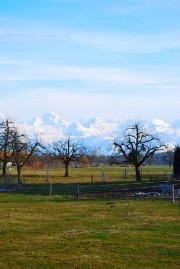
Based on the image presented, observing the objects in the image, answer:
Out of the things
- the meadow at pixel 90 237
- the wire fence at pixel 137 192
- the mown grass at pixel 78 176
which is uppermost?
the mown grass at pixel 78 176

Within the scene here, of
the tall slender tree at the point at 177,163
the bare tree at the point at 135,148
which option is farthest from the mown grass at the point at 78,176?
the tall slender tree at the point at 177,163

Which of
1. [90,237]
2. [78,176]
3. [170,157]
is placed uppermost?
[170,157]

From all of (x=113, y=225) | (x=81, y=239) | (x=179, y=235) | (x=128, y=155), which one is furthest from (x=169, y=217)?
(x=128, y=155)

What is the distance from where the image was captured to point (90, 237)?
15.5 m

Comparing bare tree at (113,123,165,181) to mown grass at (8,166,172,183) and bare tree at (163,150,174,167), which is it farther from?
bare tree at (163,150,174,167)

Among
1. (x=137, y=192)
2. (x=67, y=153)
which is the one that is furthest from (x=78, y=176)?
(x=137, y=192)

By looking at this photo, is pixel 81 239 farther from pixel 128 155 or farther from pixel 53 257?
pixel 128 155

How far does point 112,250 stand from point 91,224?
5399mm

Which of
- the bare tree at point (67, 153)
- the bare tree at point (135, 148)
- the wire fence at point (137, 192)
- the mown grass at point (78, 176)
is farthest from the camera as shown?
the bare tree at point (67, 153)

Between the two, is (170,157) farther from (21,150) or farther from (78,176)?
(21,150)

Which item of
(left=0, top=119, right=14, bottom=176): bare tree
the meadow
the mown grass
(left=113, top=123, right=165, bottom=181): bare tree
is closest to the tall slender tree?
(left=113, top=123, right=165, bottom=181): bare tree

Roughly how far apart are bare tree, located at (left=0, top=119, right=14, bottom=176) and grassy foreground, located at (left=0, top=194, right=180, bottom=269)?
126ft

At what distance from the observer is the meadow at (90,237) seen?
11984 mm

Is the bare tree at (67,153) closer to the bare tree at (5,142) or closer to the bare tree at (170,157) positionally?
the bare tree at (5,142)
